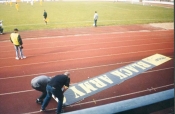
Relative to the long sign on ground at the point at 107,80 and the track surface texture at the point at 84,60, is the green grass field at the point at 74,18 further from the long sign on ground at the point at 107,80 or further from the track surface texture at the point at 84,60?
the long sign on ground at the point at 107,80

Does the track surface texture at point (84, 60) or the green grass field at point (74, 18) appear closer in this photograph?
the track surface texture at point (84, 60)

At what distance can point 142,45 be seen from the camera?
1377cm

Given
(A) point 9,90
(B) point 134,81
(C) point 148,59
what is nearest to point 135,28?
(C) point 148,59

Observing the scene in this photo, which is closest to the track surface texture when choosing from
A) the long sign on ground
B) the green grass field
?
the long sign on ground

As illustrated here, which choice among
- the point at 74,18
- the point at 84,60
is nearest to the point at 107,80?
the point at 84,60

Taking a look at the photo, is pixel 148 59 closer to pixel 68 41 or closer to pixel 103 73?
pixel 103 73

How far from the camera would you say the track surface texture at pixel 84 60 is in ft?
23.1

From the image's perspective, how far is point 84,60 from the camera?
10.9 m

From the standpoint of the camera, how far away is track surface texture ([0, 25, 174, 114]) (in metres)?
7.05

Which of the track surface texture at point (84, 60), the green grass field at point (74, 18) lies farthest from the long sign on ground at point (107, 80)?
the green grass field at point (74, 18)

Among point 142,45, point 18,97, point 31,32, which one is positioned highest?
point 31,32

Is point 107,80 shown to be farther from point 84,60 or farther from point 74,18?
point 74,18

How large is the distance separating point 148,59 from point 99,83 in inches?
172

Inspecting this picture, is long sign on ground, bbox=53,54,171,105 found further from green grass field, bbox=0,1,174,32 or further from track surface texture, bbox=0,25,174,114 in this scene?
green grass field, bbox=0,1,174,32
